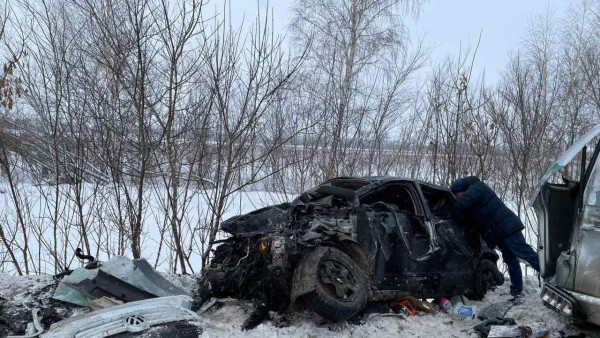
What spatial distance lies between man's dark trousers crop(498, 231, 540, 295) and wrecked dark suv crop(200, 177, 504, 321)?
21cm

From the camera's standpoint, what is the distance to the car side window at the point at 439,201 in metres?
6.71

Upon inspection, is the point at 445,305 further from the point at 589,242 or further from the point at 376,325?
the point at 589,242

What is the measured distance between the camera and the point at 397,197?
21.3ft

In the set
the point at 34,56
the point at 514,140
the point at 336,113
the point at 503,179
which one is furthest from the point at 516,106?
the point at 34,56

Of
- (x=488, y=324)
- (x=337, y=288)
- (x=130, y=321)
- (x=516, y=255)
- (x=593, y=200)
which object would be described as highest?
(x=593, y=200)

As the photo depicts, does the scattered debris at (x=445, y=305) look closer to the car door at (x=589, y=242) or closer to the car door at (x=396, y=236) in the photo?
the car door at (x=396, y=236)

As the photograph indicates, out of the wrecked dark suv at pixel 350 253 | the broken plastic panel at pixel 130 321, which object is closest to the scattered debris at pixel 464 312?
the wrecked dark suv at pixel 350 253

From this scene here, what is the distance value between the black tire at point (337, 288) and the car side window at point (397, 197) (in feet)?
4.47

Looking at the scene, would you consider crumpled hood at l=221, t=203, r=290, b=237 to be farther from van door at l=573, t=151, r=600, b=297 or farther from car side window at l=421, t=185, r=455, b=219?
van door at l=573, t=151, r=600, b=297

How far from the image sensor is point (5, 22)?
294 inches

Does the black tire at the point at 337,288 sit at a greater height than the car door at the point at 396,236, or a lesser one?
lesser

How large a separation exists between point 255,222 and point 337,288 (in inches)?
58.8

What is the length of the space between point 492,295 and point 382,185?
97.9 inches

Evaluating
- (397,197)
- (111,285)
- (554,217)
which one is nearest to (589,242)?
(554,217)
